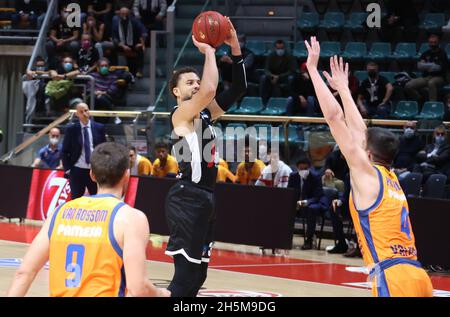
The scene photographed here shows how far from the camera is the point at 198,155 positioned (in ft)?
23.5

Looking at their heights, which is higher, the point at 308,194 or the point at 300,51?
the point at 300,51

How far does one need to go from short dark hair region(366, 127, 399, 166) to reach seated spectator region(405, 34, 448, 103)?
1193 centimetres

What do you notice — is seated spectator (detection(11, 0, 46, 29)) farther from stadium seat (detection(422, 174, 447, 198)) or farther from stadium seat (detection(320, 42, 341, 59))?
stadium seat (detection(422, 174, 447, 198))

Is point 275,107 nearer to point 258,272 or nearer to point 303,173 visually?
point 303,173

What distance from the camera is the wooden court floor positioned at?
32.7ft

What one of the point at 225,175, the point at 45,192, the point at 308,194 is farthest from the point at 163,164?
the point at 308,194

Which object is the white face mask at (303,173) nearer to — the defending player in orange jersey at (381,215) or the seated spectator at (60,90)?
the seated spectator at (60,90)

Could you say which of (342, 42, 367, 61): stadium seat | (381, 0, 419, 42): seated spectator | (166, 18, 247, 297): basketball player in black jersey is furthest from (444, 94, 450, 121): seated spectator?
(166, 18, 247, 297): basketball player in black jersey

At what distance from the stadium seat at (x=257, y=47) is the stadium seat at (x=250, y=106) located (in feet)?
4.33

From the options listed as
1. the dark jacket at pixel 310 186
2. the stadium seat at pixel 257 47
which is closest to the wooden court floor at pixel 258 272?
the dark jacket at pixel 310 186

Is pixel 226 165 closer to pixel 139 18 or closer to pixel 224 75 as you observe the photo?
pixel 224 75

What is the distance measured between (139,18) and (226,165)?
6.30m

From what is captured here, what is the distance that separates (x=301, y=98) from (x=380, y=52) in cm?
223
